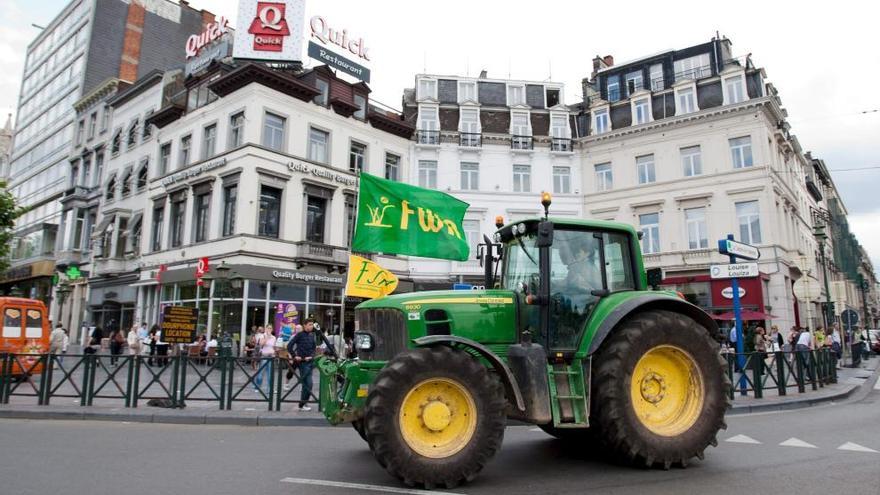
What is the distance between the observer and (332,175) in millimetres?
27234

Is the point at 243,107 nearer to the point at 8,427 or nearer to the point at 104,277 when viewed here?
the point at 104,277

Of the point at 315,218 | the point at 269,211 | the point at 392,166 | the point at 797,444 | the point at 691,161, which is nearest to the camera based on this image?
the point at 797,444

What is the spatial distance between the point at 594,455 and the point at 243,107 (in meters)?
23.3

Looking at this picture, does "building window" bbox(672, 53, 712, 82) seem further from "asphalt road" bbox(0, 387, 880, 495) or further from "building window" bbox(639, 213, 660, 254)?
"asphalt road" bbox(0, 387, 880, 495)

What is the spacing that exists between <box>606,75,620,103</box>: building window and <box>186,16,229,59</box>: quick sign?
23415 mm

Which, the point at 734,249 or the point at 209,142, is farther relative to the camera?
the point at 209,142

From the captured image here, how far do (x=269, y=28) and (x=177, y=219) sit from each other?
10750 millimetres

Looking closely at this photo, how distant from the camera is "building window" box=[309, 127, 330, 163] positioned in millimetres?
26859

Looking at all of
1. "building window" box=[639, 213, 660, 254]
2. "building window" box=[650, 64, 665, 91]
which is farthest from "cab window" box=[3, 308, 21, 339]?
"building window" box=[650, 64, 665, 91]

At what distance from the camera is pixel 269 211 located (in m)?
25.0

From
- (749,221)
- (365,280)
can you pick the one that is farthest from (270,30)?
(749,221)

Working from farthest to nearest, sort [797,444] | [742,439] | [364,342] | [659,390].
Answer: [742,439] < [797,444] < [659,390] < [364,342]

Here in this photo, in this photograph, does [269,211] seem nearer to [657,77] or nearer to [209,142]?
[209,142]

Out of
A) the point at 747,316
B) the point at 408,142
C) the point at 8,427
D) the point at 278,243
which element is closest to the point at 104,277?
the point at 278,243
